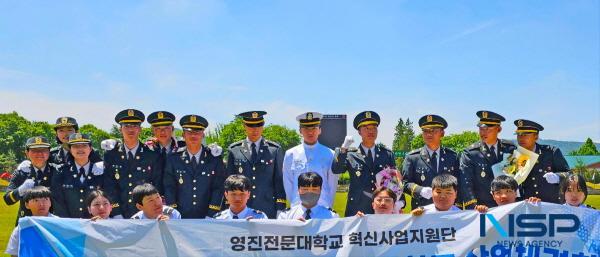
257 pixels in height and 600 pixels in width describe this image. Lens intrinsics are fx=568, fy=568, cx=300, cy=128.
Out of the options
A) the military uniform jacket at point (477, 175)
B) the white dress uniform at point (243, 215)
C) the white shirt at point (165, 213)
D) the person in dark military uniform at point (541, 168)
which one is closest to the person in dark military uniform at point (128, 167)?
the white shirt at point (165, 213)

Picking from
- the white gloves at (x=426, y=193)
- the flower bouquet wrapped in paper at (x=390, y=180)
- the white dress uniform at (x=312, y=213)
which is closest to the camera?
the white dress uniform at (x=312, y=213)

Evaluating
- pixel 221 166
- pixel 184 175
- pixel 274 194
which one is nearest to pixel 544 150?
pixel 274 194

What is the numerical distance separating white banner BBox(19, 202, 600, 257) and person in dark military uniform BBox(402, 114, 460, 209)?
190cm

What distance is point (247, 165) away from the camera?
893 centimetres

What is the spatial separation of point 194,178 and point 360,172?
2.53 metres

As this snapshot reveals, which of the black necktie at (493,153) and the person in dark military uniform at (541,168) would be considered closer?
the person in dark military uniform at (541,168)

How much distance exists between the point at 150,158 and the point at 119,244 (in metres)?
2.39

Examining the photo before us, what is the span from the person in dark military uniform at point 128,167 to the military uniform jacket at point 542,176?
574 centimetres

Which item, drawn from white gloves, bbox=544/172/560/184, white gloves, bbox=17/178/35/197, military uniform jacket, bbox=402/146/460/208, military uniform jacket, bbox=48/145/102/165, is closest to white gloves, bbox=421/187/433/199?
military uniform jacket, bbox=402/146/460/208

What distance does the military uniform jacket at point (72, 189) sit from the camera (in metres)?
8.37

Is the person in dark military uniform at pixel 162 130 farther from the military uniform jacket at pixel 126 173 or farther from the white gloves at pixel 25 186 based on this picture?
the white gloves at pixel 25 186

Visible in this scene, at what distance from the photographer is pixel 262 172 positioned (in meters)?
8.97

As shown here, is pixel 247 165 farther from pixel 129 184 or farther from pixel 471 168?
pixel 471 168

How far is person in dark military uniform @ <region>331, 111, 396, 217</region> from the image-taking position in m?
8.70
